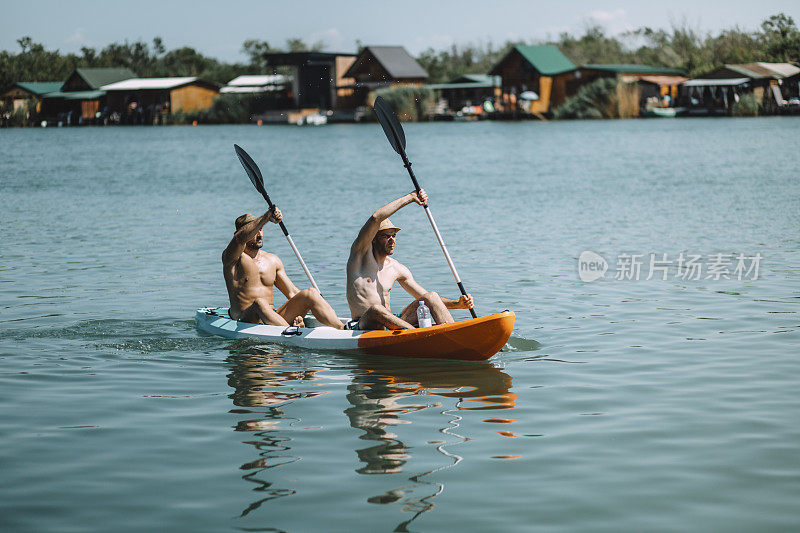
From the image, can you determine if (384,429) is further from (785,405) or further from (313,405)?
(785,405)

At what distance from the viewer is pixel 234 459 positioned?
7090 millimetres

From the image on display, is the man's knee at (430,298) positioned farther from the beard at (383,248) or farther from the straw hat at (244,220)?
the straw hat at (244,220)

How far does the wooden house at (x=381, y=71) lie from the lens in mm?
97000

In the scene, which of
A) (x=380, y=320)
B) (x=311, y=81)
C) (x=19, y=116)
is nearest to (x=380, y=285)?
(x=380, y=320)

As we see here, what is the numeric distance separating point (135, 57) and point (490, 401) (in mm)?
167451

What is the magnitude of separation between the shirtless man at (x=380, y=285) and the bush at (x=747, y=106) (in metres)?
81.2

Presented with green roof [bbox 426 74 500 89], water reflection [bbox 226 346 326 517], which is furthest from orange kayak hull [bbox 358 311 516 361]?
green roof [bbox 426 74 500 89]

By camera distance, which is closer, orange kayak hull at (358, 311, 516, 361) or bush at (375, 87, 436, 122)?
orange kayak hull at (358, 311, 516, 361)

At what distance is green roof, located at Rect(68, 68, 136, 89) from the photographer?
112m

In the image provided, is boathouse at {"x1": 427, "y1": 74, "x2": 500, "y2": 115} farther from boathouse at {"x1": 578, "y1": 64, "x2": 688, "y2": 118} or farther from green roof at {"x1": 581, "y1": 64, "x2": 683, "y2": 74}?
boathouse at {"x1": 578, "y1": 64, "x2": 688, "y2": 118}

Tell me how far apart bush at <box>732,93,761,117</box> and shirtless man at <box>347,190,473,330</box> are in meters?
81.2

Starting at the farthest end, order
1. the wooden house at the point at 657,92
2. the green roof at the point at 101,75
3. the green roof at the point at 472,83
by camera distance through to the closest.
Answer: the green roof at the point at 101,75 → the green roof at the point at 472,83 → the wooden house at the point at 657,92

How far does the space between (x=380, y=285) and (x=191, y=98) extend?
4031 inches

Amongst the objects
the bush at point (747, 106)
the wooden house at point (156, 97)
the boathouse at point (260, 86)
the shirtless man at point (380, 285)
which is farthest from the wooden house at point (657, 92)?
the shirtless man at point (380, 285)
